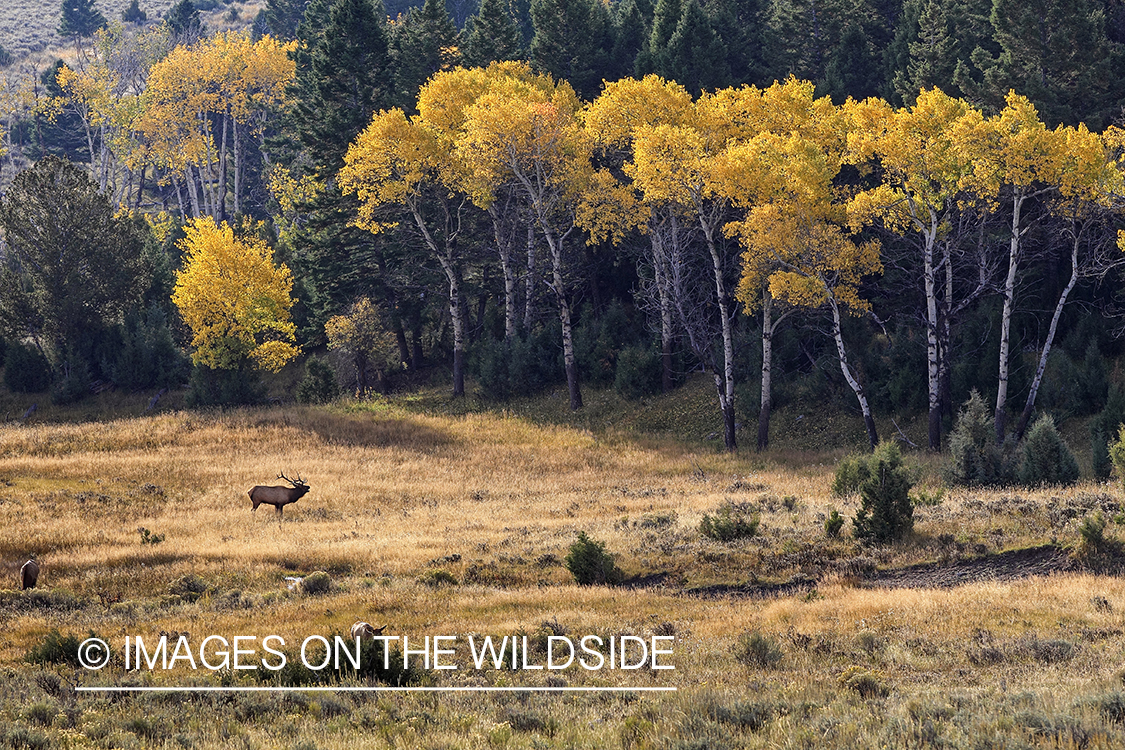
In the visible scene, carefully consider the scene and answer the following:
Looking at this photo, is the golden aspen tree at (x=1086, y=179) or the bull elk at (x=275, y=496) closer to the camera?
the bull elk at (x=275, y=496)

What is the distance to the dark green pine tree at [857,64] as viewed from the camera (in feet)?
172

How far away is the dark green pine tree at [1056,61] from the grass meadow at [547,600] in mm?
14546

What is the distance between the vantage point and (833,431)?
4122cm

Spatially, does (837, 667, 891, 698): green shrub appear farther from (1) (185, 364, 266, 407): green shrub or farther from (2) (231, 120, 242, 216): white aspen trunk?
(2) (231, 120, 242, 216): white aspen trunk

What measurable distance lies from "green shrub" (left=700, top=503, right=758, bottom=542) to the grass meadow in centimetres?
35

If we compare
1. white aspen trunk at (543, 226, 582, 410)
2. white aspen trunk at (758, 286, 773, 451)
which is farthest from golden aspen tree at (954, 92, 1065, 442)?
white aspen trunk at (543, 226, 582, 410)

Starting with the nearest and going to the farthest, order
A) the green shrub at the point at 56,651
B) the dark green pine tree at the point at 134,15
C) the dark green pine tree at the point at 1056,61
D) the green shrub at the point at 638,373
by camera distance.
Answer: the green shrub at the point at 56,651, the dark green pine tree at the point at 1056,61, the green shrub at the point at 638,373, the dark green pine tree at the point at 134,15

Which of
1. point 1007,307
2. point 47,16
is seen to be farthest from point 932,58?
point 47,16

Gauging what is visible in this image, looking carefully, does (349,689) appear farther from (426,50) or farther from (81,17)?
(81,17)

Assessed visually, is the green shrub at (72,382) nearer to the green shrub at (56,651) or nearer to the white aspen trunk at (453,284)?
the white aspen trunk at (453,284)

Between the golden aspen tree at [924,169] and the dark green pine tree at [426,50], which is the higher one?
the dark green pine tree at [426,50]

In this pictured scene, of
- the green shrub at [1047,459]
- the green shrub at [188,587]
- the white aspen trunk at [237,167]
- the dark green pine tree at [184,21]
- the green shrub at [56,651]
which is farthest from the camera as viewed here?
the dark green pine tree at [184,21]

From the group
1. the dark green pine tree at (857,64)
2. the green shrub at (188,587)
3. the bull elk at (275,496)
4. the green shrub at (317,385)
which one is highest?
the dark green pine tree at (857,64)

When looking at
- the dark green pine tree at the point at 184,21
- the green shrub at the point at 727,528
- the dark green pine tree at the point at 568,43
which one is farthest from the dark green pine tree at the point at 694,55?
the dark green pine tree at the point at 184,21
